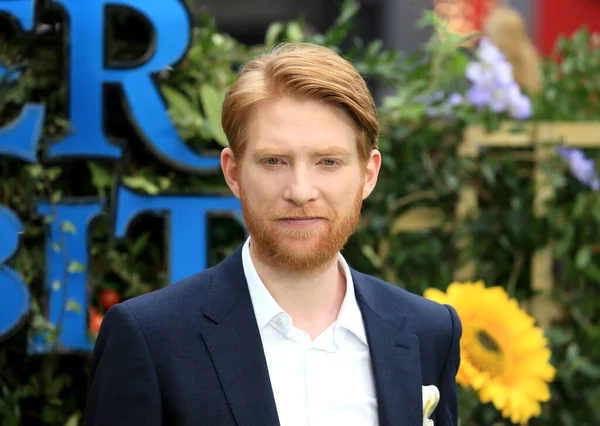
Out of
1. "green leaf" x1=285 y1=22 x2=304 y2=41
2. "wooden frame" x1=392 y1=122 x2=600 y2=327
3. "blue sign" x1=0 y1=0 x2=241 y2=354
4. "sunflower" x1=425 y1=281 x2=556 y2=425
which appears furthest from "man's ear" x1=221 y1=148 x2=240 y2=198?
"wooden frame" x1=392 y1=122 x2=600 y2=327

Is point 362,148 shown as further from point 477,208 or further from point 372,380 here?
point 477,208

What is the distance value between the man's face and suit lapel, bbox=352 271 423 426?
0.66 ft

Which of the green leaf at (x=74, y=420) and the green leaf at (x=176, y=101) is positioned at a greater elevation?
the green leaf at (x=176, y=101)

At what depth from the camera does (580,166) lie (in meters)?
4.04

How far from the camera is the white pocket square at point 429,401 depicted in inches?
75.0

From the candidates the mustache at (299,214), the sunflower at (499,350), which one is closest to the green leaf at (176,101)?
the sunflower at (499,350)

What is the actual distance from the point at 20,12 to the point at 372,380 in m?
2.21

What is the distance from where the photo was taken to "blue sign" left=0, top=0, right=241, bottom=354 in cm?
339

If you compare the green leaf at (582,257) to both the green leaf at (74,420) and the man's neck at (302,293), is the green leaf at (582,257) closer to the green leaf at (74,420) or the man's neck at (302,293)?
the green leaf at (74,420)

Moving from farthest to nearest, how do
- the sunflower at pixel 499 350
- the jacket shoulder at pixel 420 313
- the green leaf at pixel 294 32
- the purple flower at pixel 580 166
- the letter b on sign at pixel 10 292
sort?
the purple flower at pixel 580 166, the green leaf at pixel 294 32, the letter b on sign at pixel 10 292, the sunflower at pixel 499 350, the jacket shoulder at pixel 420 313

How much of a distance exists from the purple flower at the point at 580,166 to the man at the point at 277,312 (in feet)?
7.88

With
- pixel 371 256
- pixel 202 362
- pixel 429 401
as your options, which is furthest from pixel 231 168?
pixel 371 256

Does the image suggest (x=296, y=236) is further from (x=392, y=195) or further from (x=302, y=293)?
(x=392, y=195)

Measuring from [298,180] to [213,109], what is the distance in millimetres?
1882
